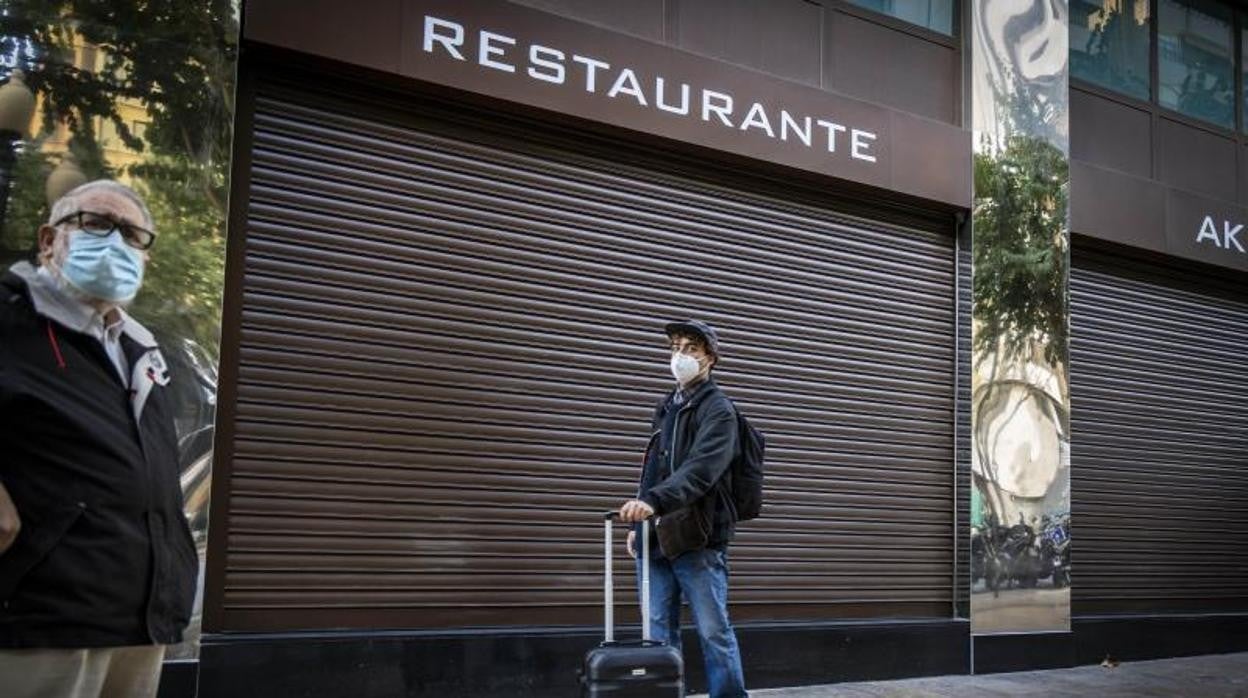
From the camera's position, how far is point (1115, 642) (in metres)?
8.85

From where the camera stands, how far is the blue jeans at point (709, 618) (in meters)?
5.06

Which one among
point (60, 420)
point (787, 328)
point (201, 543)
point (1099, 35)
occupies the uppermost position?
point (1099, 35)

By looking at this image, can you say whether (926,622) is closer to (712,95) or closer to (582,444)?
(582,444)

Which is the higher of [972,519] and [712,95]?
[712,95]

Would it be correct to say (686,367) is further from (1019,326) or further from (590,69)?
(1019,326)

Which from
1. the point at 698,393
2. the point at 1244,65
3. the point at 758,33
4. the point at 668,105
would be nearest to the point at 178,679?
the point at 698,393

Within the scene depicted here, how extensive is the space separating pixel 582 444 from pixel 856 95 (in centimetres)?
316

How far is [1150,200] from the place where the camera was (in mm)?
9367

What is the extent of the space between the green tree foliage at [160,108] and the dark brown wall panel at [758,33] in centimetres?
292

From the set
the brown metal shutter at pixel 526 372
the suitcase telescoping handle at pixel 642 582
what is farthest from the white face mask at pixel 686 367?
the brown metal shutter at pixel 526 372

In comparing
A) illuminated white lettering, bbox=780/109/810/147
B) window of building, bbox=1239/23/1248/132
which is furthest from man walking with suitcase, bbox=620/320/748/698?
window of building, bbox=1239/23/1248/132

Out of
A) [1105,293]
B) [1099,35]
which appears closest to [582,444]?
[1105,293]

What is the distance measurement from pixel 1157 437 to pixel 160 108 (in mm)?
7799

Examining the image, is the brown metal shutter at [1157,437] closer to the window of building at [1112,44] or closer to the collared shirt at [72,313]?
the window of building at [1112,44]
